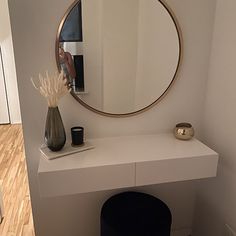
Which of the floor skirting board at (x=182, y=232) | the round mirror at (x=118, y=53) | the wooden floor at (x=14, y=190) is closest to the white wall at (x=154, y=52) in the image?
the round mirror at (x=118, y=53)

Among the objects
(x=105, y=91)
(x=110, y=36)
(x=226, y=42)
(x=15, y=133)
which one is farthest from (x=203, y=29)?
(x=15, y=133)

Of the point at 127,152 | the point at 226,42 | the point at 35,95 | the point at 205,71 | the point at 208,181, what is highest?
the point at 226,42

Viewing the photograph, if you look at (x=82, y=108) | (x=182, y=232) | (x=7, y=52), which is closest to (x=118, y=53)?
(x=82, y=108)

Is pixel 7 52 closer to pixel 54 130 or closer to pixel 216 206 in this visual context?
pixel 54 130

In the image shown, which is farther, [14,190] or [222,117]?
[14,190]

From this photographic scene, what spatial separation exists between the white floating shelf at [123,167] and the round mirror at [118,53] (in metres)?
0.27

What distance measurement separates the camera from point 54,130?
1.21 meters

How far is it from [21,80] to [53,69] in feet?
0.58

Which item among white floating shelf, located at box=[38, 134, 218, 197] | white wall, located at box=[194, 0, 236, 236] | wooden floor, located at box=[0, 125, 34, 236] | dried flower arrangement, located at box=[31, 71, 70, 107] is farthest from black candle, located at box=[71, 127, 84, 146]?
wooden floor, located at box=[0, 125, 34, 236]

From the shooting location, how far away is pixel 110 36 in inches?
51.6

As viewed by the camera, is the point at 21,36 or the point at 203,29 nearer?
the point at 21,36

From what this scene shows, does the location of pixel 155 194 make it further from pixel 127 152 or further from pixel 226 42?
pixel 226 42

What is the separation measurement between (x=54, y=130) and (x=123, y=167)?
0.40 m

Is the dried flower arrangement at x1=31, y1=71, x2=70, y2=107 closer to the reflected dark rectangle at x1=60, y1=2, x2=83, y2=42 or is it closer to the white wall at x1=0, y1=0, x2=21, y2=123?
the reflected dark rectangle at x1=60, y1=2, x2=83, y2=42
